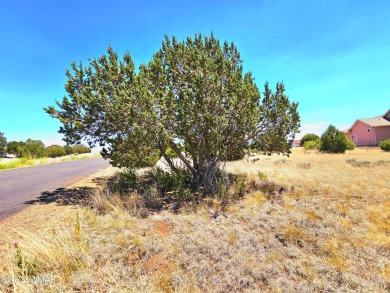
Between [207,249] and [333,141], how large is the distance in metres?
31.1

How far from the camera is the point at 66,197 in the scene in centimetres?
932

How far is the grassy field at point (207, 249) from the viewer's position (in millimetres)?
3779

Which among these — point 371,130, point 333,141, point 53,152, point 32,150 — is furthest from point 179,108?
point 53,152

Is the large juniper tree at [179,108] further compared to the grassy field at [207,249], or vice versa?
the large juniper tree at [179,108]

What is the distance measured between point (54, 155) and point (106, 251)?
5147cm

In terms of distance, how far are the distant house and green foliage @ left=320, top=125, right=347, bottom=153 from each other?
14264 mm

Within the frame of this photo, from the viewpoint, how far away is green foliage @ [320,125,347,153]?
2948 cm

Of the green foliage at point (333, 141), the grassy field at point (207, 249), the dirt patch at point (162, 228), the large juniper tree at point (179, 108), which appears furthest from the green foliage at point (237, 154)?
the green foliage at point (333, 141)

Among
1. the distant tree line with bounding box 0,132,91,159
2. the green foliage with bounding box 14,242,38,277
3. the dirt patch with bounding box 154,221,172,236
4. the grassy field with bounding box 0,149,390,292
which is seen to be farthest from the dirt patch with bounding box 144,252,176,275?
the distant tree line with bounding box 0,132,91,159

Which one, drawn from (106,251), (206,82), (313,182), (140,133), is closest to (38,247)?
(106,251)

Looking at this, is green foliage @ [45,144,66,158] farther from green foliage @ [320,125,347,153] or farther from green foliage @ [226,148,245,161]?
green foliage @ [320,125,347,153]

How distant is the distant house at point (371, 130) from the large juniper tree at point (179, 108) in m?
40.9

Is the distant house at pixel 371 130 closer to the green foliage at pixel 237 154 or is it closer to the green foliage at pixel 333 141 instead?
the green foliage at pixel 333 141

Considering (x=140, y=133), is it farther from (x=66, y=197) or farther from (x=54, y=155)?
(x=54, y=155)
